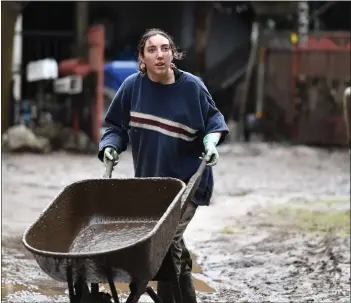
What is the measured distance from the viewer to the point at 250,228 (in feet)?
24.5

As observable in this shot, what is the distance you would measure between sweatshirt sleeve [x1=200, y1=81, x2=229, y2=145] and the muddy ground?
1531 mm

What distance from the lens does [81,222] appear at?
12.7 feet

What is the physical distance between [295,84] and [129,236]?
12.2m

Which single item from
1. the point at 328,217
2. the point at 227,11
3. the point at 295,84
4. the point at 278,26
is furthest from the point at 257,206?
the point at 227,11

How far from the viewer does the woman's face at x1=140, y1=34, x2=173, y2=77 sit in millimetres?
3943

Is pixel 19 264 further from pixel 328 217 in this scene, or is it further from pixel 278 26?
pixel 278 26

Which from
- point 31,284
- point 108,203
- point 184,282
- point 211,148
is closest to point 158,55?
point 211,148

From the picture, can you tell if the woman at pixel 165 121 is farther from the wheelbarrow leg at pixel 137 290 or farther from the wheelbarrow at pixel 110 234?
the wheelbarrow leg at pixel 137 290

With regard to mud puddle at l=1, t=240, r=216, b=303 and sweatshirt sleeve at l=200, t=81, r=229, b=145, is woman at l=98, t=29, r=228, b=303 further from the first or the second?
mud puddle at l=1, t=240, r=216, b=303

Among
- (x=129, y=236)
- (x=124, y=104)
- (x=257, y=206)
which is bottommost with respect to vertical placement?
(x=257, y=206)

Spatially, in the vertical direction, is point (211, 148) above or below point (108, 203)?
above

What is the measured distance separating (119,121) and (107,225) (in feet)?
2.00

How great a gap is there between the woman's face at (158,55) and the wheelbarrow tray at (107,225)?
1.91 ft

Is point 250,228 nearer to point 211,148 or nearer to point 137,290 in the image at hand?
point 211,148
